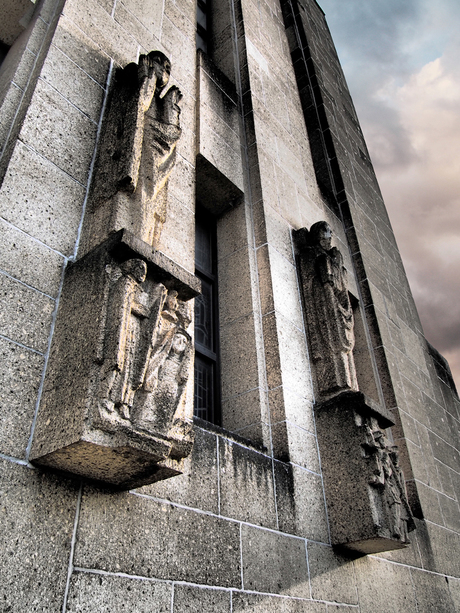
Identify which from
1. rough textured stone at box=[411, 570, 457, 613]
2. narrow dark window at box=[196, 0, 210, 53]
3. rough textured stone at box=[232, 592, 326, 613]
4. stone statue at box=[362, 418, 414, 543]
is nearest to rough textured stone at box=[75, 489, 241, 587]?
rough textured stone at box=[232, 592, 326, 613]

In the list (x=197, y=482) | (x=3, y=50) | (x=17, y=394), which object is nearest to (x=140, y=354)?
(x=17, y=394)

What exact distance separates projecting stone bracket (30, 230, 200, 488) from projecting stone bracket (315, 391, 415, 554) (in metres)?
2.45

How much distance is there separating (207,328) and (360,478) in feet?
7.55

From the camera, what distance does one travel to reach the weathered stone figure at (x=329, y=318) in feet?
19.0

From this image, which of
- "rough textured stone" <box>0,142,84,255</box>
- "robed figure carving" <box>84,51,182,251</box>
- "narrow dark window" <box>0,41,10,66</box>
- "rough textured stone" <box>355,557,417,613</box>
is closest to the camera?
"rough textured stone" <box>0,142,84,255</box>

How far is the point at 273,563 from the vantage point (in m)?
4.20

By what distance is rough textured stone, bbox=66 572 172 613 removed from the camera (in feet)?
9.17

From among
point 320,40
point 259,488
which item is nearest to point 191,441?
point 259,488

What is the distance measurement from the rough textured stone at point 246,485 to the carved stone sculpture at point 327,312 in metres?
1.50

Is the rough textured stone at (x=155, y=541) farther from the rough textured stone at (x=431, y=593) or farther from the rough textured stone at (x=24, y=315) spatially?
the rough textured stone at (x=431, y=593)

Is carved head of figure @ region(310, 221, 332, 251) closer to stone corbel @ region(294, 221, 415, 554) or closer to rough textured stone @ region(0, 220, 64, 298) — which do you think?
stone corbel @ region(294, 221, 415, 554)

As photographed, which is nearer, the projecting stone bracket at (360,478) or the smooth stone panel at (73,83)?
the smooth stone panel at (73,83)

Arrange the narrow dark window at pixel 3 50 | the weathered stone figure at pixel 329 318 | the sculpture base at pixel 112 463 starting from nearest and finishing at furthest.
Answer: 1. the sculpture base at pixel 112 463
2. the narrow dark window at pixel 3 50
3. the weathered stone figure at pixel 329 318

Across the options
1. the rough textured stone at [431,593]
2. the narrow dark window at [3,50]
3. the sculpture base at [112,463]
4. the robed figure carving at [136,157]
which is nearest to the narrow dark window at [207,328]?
the robed figure carving at [136,157]
